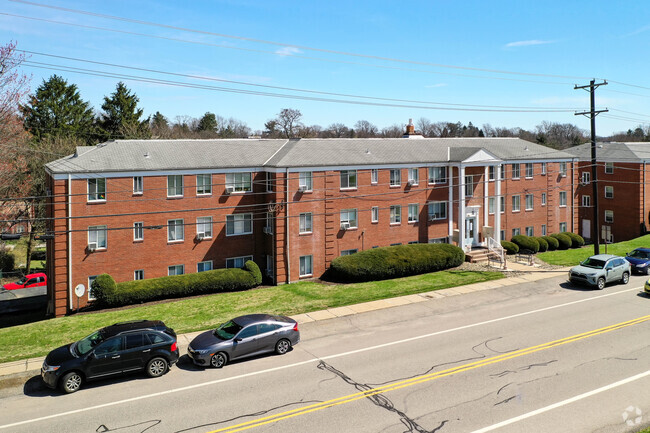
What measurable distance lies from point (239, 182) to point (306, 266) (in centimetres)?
758

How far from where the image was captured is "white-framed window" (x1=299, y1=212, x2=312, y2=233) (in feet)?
109

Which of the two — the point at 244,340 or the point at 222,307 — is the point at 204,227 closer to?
the point at 222,307

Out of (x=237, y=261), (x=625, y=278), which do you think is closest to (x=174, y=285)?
(x=237, y=261)

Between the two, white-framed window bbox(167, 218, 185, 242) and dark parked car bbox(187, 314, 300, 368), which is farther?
white-framed window bbox(167, 218, 185, 242)

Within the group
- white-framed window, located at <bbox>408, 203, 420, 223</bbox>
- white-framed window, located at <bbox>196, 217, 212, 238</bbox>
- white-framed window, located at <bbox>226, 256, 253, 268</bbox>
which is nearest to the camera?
white-framed window, located at <bbox>196, 217, 212, 238</bbox>

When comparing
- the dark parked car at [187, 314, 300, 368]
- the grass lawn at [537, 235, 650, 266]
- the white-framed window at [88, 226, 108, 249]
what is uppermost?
the white-framed window at [88, 226, 108, 249]

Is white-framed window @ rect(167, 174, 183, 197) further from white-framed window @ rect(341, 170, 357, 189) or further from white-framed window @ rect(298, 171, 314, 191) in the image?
white-framed window @ rect(341, 170, 357, 189)

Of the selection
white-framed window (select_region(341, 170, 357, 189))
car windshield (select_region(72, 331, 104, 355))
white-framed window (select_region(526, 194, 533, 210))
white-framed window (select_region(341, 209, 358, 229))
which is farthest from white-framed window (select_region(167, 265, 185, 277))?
white-framed window (select_region(526, 194, 533, 210))

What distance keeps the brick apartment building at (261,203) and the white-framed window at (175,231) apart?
68mm

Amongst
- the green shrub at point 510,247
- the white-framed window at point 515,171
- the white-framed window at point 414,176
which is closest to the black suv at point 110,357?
the white-framed window at point 414,176

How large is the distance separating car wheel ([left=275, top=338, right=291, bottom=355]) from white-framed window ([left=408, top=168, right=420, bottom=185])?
70.1 ft

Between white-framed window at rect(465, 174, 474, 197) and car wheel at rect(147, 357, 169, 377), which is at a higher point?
white-framed window at rect(465, 174, 474, 197)

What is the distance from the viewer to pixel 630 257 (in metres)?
33.2

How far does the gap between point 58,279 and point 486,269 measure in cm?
2882
